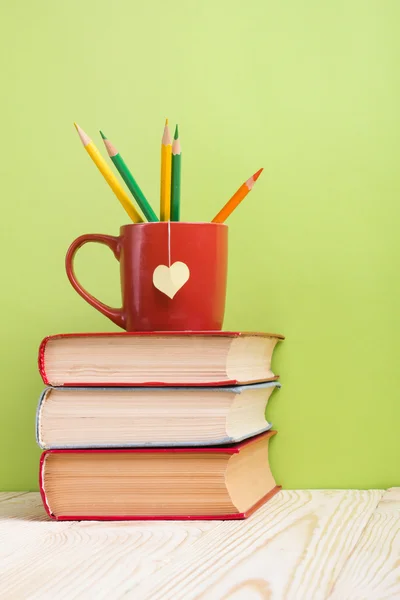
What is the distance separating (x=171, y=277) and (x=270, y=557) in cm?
29

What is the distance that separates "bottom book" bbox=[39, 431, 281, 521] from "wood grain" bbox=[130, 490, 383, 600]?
0.03 m

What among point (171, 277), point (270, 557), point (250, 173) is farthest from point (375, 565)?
point (250, 173)

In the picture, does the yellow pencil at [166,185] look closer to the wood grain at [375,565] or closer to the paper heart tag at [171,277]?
the paper heart tag at [171,277]

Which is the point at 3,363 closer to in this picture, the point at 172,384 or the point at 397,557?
the point at 172,384

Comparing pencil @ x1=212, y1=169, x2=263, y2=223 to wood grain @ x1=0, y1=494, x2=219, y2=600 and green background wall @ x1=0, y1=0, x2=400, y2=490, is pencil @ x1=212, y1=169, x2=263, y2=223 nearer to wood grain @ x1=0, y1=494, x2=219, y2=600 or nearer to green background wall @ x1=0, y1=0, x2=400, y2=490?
green background wall @ x1=0, y1=0, x2=400, y2=490

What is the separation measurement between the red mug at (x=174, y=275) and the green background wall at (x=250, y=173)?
151mm

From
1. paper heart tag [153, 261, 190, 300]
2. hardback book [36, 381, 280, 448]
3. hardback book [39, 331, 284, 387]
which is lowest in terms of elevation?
hardback book [36, 381, 280, 448]

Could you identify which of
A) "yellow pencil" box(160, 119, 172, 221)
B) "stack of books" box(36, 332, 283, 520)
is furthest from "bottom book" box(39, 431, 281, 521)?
"yellow pencil" box(160, 119, 172, 221)

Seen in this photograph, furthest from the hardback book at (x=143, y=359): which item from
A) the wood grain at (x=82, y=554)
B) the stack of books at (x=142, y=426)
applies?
the wood grain at (x=82, y=554)

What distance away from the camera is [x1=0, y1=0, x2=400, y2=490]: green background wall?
0.89 metres

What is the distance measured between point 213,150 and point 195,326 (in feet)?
0.90

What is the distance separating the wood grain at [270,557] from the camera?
49cm

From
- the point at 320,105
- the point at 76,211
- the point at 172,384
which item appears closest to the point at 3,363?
the point at 76,211

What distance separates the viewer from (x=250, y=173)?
3.02ft
